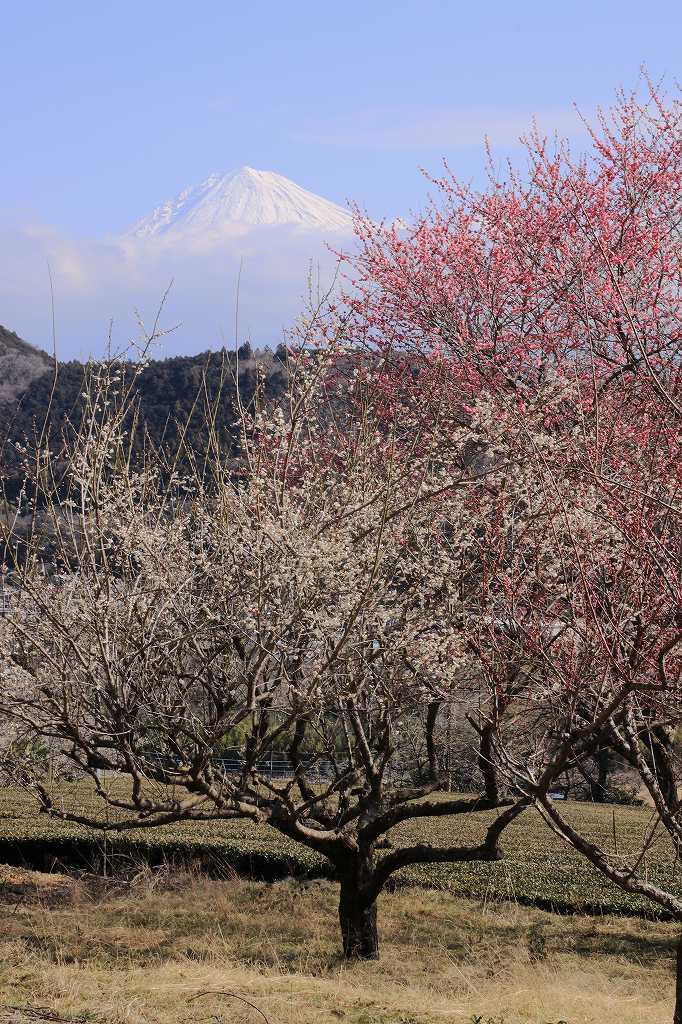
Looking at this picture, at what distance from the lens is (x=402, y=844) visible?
17531mm

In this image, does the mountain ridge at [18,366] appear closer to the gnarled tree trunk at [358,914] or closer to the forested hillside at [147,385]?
the forested hillside at [147,385]

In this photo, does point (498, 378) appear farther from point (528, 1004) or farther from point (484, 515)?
point (528, 1004)

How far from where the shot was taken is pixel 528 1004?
313 inches

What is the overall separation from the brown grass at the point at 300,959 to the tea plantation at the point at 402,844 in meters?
0.74

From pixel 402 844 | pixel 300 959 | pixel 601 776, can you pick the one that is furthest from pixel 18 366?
pixel 300 959

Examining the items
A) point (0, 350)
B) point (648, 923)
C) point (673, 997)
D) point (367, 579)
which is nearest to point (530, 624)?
point (367, 579)

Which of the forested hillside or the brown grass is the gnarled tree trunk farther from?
the forested hillside

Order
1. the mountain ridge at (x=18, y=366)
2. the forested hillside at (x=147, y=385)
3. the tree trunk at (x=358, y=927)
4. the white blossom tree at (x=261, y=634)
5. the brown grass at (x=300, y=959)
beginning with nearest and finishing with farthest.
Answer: the brown grass at (x=300, y=959), the white blossom tree at (x=261, y=634), the tree trunk at (x=358, y=927), the forested hillside at (x=147, y=385), the mountain ridge at (x=18, y=366)

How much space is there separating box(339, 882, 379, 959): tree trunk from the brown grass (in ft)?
0.86

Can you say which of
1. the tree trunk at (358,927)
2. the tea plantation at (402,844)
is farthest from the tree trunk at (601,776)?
the tree trunk at (358,927)

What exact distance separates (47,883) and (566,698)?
425 inches

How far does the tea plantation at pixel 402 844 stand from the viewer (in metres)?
14.2

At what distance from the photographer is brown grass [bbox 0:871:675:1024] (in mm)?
7758

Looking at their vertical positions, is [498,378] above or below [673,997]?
above
